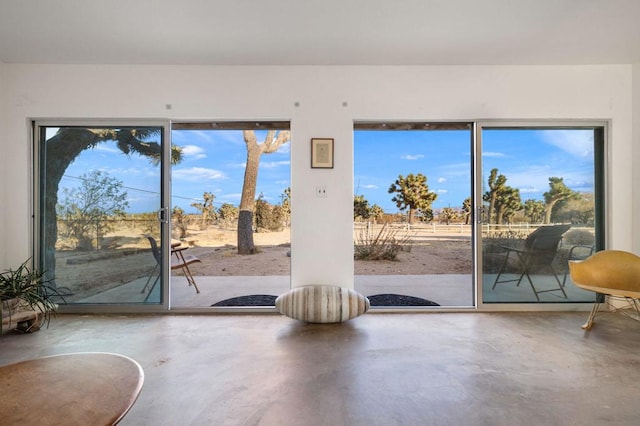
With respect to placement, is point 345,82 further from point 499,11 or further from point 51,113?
point 51,113

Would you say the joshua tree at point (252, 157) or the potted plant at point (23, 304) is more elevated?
the joshua tree at point (252, 157)

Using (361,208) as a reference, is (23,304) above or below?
below

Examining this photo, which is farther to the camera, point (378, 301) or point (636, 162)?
point (378, 301)

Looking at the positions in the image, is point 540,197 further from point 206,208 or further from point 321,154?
point 206,208

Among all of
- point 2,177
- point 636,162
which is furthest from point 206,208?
point 636,162

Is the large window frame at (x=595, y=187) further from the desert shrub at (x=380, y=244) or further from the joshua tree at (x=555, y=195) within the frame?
the desert shrub at (x=380, y=244)

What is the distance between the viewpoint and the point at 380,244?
195 inches

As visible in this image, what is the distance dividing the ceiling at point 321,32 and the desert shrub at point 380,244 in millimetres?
2670

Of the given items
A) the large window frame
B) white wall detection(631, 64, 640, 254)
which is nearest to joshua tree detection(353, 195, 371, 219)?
the large window frame

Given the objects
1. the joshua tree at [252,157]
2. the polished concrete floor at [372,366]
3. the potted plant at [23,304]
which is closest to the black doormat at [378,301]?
the polished concrete floor at [372,366]

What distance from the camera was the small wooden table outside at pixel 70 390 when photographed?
2.88ft

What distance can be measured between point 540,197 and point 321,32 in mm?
2729

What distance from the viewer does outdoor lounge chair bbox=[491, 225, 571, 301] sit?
3070 millimetres

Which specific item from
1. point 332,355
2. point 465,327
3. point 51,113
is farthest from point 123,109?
point 465,327
